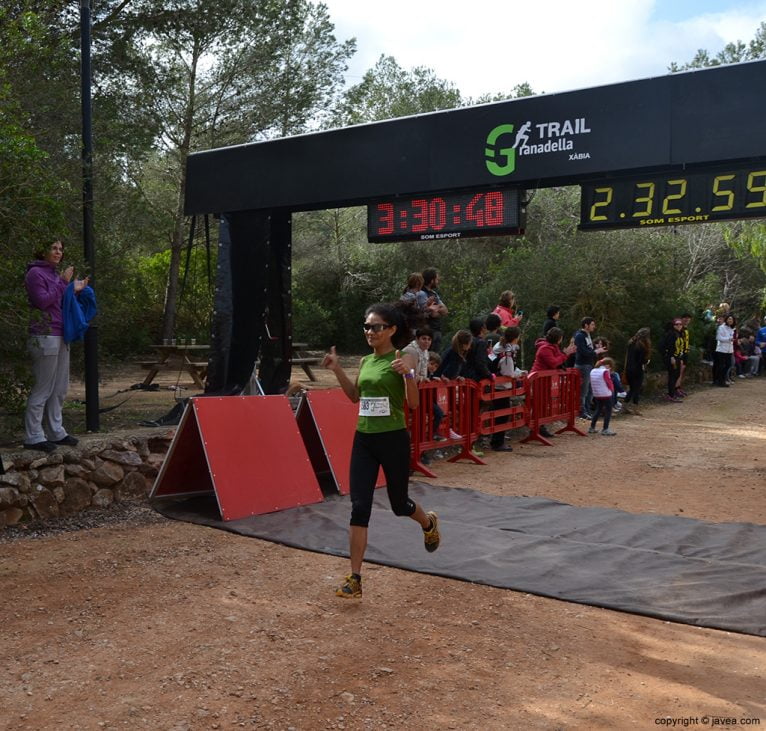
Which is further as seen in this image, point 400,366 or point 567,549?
point 567,549

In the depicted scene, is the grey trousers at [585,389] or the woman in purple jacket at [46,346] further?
the grey trousers at [585,389]

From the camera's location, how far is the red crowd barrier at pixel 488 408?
966 centimetres

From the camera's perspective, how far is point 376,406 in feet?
17.1

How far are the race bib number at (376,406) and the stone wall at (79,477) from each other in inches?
134

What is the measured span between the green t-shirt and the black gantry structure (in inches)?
179

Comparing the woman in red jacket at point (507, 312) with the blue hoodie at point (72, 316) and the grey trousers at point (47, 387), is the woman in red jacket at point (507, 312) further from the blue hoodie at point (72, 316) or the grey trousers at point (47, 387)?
the grey trousers at point (47, 387)

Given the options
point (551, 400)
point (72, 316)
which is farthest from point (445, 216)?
point (72, 316)

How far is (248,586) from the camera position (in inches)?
216

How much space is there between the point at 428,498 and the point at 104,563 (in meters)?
3.30

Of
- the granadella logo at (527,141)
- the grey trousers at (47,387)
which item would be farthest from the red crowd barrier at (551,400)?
the grey trousers at (47,387)

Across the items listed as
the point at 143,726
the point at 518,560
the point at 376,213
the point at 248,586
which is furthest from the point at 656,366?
the point at 143,726

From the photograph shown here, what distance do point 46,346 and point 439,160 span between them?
473 cm

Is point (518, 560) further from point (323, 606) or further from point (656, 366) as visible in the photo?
point (656, 366)

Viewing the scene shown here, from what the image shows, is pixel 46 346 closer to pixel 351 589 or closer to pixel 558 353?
pixel 351 589
